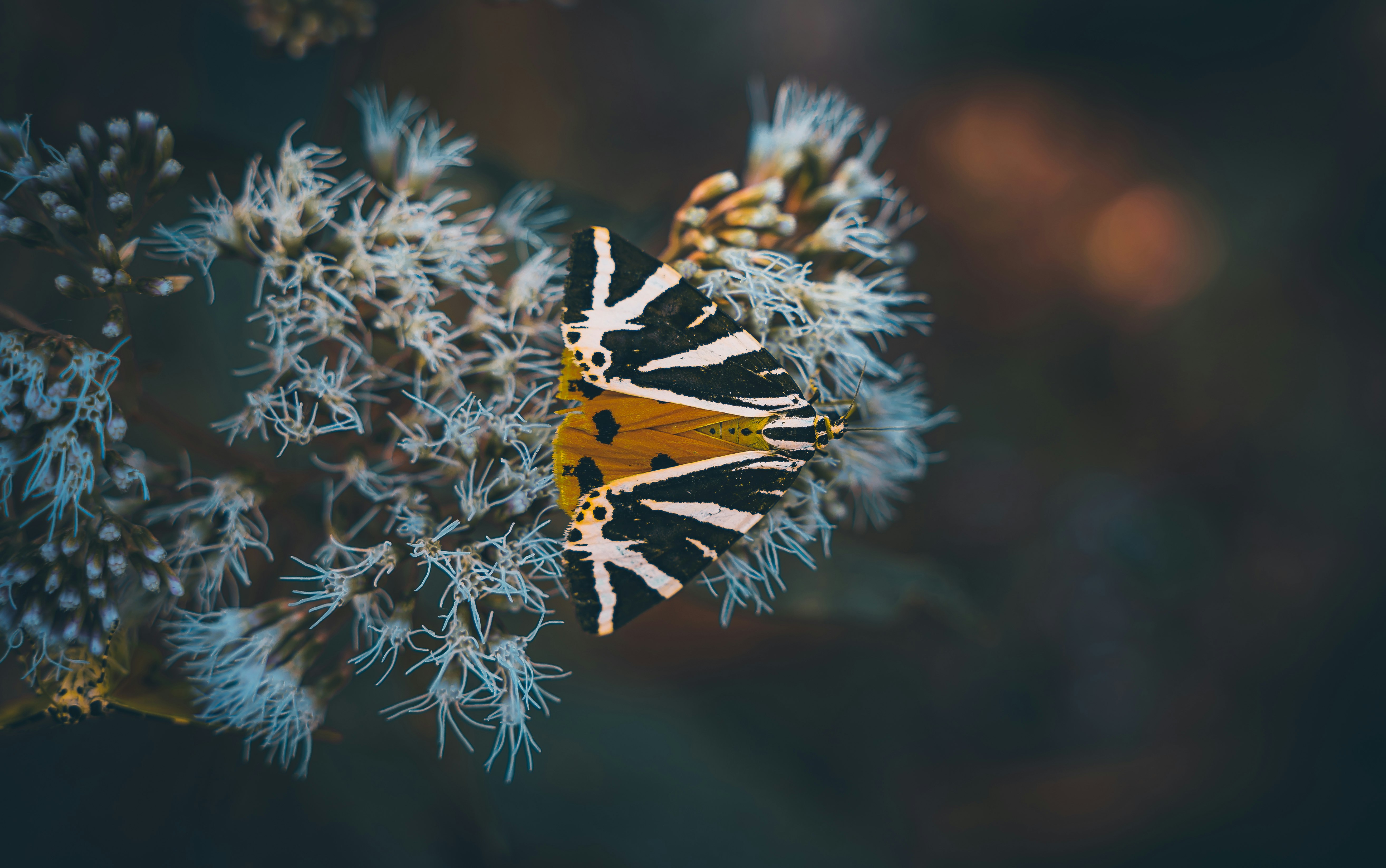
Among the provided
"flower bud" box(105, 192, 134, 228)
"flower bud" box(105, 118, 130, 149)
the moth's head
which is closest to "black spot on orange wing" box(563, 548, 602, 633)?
the moth's head

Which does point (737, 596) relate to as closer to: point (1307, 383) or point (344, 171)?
point (344, 171)

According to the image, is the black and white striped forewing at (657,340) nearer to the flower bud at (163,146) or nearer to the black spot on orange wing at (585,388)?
the black spot on orange wing at (585,388)

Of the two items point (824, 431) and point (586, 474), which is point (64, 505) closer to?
point (586, 474)

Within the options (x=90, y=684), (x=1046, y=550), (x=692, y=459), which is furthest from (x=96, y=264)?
(x=1046, y=550)

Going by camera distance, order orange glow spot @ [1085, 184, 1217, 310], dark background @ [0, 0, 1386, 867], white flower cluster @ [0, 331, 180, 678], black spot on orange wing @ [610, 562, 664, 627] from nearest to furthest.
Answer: white flower cluster @ [0, 331, 180, 678], black spot on orange wing @ [610, 562, 664, 627], dark background @ [0, 0, 1386, 867], orange glow spot @ [1085, 184, 1217, 310]

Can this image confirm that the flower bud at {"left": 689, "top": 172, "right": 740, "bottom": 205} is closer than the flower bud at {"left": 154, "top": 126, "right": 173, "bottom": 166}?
No

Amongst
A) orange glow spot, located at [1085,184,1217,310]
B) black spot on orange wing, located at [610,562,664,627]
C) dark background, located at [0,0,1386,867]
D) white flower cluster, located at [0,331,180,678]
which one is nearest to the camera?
white flower cluster, located at [0,331,180,678]

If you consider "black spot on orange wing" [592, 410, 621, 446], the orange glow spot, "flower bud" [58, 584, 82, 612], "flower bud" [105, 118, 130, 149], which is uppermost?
the orange glow spot

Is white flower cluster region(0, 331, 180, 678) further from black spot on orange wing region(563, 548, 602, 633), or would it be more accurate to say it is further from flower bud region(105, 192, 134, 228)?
black spot on orange wing region(563, 548, 602, 633)
